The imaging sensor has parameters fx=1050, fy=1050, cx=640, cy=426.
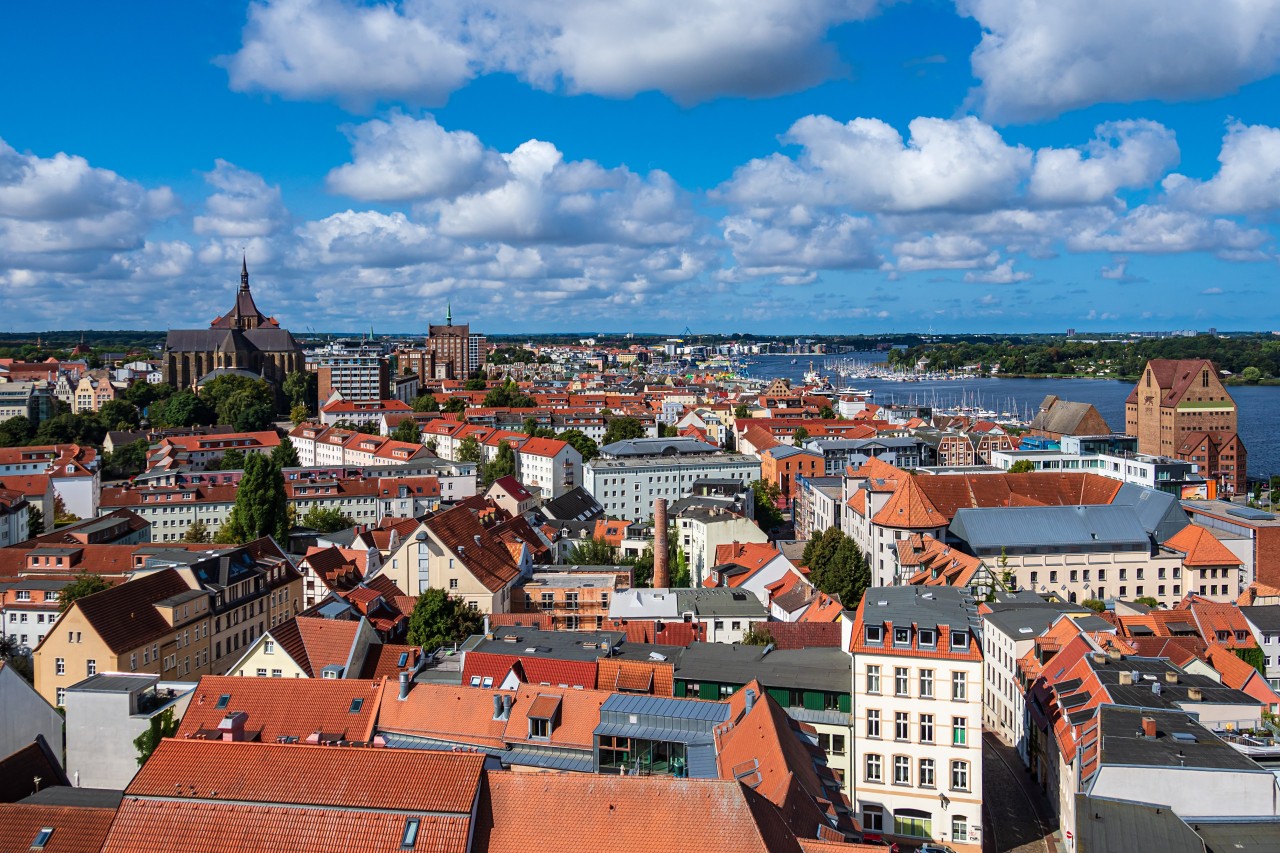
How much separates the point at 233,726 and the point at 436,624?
1130 centimetres

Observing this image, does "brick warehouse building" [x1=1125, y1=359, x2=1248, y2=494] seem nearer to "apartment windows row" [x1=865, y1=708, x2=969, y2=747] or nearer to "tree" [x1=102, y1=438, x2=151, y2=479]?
"apartment windows row" [x1=865, y1=708, x2=969, y2=747]

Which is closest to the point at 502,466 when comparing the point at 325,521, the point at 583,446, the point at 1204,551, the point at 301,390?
the point at 583,446

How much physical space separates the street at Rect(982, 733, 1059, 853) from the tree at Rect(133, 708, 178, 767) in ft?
60.6

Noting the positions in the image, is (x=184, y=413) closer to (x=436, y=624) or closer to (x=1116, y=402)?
(x=436, y=624)

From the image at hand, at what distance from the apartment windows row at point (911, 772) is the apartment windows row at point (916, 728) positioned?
17.1 inches

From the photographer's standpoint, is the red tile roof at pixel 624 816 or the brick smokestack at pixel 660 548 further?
the brick smokestack at pixel 660 548

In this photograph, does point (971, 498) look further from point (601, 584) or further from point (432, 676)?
point (432, 676)

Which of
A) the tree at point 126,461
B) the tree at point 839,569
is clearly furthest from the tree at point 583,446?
the tree at point 839,569

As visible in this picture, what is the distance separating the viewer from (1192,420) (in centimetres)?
9088

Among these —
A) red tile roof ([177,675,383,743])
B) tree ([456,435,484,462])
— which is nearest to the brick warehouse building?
tree ([456,435,484,462])

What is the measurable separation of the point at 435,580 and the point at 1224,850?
2755 centimetres

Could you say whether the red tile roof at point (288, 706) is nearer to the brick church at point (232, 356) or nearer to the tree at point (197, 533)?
the tree at point (197, 533)

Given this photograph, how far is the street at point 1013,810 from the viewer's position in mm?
24438

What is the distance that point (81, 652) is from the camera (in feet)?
96.9
